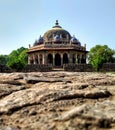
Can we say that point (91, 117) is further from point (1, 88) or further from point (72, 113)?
point (1, 88)

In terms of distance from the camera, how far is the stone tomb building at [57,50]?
53.5 m

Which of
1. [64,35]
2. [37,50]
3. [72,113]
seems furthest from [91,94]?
[64,35]

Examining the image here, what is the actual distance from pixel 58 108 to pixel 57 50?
166 feet

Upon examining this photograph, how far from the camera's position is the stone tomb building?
53531mm

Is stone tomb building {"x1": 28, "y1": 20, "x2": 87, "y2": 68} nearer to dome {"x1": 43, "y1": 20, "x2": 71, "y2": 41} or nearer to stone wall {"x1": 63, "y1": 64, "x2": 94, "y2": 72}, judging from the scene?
dome {"x1": 43, "y1": 20, "x2": 71, "y2": 41}

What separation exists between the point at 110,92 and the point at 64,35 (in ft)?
181

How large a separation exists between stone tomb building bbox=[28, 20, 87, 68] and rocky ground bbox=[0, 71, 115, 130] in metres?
48.2

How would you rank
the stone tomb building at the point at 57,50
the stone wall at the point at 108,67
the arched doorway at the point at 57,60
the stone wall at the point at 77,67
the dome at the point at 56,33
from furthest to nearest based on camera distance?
the dome at the point at 56,33, the arched doorway at the point at 57,60, the stone tomb building at the point at 57,50, the stone wall at the point at 108,67, the stone wall at the point at 77,67

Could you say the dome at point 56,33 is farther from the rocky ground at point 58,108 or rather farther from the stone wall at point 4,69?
the rocky ground at point 58,108

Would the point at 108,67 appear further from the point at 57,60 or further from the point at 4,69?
the point at 4,69

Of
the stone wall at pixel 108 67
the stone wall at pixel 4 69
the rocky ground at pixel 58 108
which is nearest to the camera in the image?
the rocky ground at pixel 58 108

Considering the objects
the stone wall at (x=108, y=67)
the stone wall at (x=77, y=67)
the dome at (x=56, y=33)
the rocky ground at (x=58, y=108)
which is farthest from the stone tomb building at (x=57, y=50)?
the rocky ground at (x=58, y=108)

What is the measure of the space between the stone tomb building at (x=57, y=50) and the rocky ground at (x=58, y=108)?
1899 inches

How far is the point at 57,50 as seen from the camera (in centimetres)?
5334
